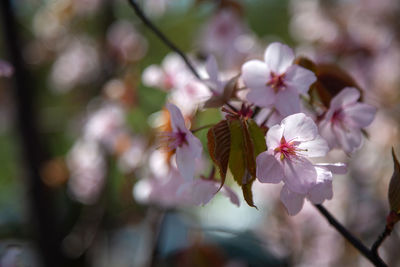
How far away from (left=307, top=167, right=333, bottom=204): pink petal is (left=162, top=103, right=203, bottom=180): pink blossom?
149 millimetres

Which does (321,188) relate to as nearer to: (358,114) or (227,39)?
(358,114)

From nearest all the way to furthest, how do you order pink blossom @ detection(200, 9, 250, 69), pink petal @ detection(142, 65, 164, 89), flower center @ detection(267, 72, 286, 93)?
flower center @ detection(267, 72, 286, 93) < pink petal @ detection(142, 65, 164, 89) < pink blossom @ detection(200, 9, 250, 69)

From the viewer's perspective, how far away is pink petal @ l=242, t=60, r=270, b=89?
1.93 ft

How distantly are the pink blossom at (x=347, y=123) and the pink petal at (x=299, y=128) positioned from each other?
11 centimetres

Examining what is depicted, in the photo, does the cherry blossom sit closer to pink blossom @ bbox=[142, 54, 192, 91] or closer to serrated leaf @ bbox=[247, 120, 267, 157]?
pink blossom @ bbox=[142, 54, 192, 91]

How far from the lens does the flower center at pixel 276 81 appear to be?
58 cm

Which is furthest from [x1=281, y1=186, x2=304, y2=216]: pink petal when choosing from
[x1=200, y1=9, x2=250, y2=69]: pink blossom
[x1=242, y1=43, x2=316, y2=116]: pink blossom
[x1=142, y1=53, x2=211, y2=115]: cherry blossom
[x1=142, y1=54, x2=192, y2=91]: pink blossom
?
[x1=200, y1=9, x2=250, y2=69]: pink blossom

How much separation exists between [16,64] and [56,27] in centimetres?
68

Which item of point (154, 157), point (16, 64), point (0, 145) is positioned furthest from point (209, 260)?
point (0, 145)

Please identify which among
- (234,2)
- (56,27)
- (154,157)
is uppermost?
(234,2)

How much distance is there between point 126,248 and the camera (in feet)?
7.38

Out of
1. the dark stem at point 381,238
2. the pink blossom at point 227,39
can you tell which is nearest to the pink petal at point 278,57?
the dark stem at point 381,238

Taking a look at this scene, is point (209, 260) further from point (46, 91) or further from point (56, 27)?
point (46, 91)

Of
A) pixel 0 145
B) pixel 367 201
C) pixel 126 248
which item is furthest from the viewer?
pixel 0 145
